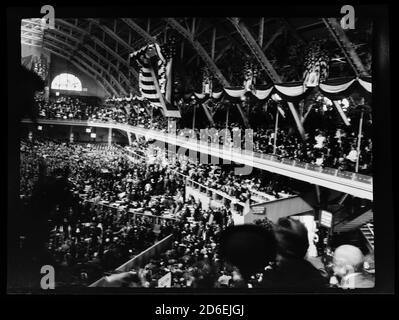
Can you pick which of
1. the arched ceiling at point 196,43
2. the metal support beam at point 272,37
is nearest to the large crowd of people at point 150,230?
the arched ceiling at point 196,43

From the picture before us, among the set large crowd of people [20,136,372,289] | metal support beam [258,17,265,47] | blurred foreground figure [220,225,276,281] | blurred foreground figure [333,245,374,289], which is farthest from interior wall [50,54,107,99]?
blurred foreground figure [333,245,374,289]

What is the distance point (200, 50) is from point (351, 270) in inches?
178

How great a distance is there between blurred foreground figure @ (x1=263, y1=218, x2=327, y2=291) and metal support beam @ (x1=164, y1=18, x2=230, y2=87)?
→ 280 centimetres

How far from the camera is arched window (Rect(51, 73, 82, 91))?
6.43 m

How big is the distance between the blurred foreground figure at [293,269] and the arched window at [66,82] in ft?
13.9

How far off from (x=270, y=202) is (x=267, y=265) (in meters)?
0.96

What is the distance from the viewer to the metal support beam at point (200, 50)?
6168mm

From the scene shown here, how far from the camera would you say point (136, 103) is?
675 centimetres

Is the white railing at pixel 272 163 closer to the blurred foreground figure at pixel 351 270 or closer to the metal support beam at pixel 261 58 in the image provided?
the metal support beam at pixel 261 58

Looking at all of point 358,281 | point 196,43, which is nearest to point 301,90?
point 196,43

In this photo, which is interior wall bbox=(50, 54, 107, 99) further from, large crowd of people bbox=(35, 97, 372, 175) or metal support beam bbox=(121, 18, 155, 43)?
metal support beam bbox=(121, 18, 155, 43)

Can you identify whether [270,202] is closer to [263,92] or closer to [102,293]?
[263,92]
